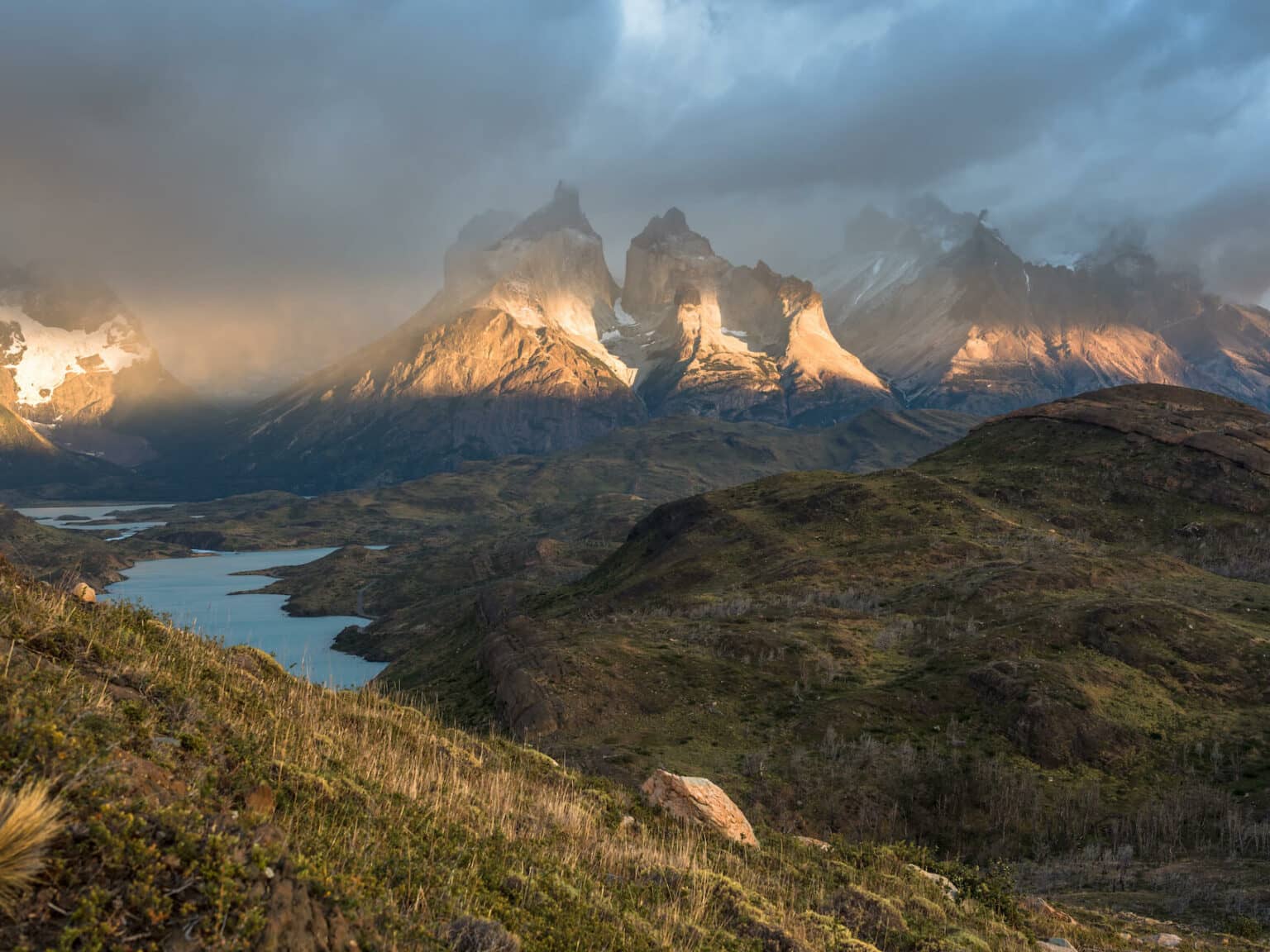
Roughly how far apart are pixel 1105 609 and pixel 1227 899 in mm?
35100

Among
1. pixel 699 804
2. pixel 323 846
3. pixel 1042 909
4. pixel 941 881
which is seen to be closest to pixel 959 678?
pixel 1042 909

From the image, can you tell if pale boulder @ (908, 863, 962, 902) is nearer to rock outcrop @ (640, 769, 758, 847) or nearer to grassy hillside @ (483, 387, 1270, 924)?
rock outcrop @ (640, 769, 758, 847)

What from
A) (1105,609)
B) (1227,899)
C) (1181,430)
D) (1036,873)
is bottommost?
(1036,873)

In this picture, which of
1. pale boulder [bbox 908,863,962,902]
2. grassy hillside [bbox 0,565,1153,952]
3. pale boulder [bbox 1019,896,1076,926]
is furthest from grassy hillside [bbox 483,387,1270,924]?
grassy hillside [bbox 0,565,1153,952]

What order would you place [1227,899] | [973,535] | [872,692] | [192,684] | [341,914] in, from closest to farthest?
[341,914] → [192,684] → [1227,899] → [872,692] → [973,535]

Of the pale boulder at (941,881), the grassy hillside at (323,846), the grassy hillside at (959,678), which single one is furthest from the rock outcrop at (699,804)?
the grassy hillside at (959,678)

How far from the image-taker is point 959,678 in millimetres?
48688

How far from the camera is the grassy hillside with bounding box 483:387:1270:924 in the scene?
37.2 meters

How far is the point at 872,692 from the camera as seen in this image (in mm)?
48312

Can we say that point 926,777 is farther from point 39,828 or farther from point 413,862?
point 39,828

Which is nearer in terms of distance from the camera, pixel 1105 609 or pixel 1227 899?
pixel 1227 899

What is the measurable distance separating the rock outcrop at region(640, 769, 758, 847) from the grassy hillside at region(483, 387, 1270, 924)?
15.7 meters

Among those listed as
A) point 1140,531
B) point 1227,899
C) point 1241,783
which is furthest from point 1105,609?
point 1140,531

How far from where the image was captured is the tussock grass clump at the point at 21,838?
5648 millimetres
